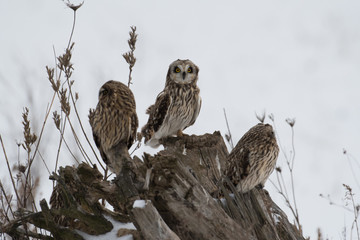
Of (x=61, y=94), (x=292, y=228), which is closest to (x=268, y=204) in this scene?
(x=292, y=228)

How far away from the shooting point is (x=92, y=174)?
418 cm

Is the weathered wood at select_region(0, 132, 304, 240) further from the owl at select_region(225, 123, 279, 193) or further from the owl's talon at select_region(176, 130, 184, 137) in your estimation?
the owl's talon at select_region(176, 130, 184, 137)

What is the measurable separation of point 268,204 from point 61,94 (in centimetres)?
229

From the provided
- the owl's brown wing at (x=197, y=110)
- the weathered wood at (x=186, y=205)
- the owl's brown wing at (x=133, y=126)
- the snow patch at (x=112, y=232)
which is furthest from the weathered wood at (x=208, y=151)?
the weathered wood at (x=186, y=205)

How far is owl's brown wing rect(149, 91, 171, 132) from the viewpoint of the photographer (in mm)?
6590

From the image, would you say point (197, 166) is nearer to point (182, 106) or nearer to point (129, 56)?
point (129, 56)

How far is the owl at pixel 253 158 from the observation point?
5402mm

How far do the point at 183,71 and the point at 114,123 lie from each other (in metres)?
1.72

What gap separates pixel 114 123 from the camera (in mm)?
5344

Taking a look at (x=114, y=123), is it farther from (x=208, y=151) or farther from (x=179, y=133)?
(x=179, y=133)

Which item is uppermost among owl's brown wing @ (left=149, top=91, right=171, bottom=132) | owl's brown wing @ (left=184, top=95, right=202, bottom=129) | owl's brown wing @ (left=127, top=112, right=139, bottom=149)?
owl's brown wing @ (left=149, top=91, right=171, bottom=132)

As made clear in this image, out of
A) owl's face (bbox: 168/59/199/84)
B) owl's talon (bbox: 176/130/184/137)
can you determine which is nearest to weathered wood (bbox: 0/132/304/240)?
owl's talon (bbox: 176/130/184/137)

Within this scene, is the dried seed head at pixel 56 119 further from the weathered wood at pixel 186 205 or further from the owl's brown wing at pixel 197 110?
the owl's brown wing at pixel 197 110

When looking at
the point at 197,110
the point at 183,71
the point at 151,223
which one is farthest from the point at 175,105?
the point at 151,223
